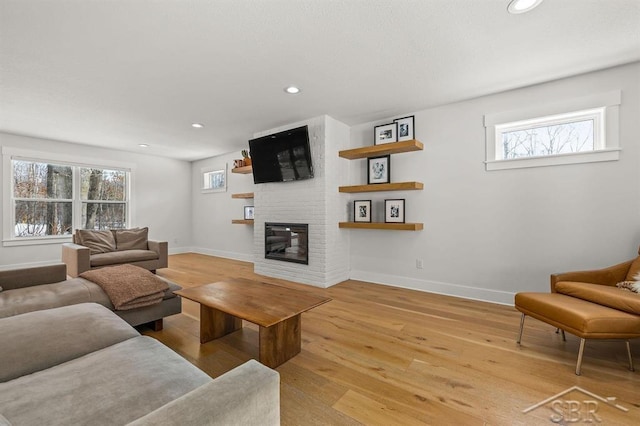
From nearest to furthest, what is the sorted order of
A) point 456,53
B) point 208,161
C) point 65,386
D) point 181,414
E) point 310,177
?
point 181,414
point 65,386
point 456,53
point 310,177
point 208,161

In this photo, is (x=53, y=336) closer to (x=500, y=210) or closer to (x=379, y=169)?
(x=379, y=169)

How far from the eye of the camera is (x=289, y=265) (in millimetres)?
4199

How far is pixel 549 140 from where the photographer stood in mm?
2891

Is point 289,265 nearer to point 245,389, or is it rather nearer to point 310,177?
point 310,177

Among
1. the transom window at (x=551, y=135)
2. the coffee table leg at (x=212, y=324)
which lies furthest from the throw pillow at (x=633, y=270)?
the coffee table leg at (x=212, y=324)

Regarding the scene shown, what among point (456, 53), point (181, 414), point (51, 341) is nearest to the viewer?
point (181, 414)

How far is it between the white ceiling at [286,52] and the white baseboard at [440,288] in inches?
89.6

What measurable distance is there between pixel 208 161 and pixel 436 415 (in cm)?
660

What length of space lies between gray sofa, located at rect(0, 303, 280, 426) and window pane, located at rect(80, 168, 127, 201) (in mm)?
4922

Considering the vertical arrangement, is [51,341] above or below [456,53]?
below

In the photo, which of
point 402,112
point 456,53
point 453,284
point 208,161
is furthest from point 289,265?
point 208,161

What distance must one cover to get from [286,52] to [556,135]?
2.89 meters

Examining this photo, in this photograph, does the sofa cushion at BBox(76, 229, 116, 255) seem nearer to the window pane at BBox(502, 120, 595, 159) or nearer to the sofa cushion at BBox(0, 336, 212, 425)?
the sofa cushion at BBox(0, 336, 212, 425)

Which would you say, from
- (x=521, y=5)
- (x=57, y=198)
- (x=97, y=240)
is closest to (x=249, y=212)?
(x=97, y=240)
